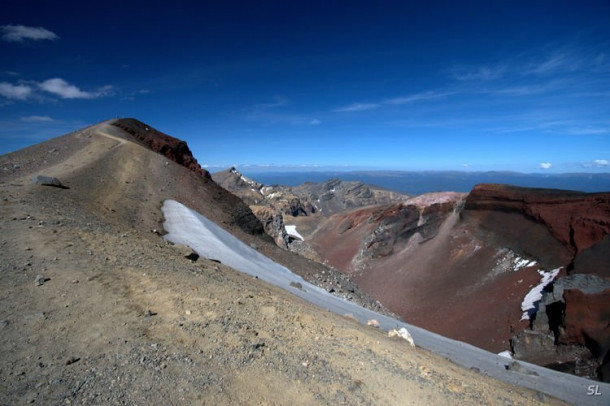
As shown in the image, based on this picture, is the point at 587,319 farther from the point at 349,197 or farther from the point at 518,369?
the point at 349,197

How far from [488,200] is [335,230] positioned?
27324 millimetres

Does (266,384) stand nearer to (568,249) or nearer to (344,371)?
(344,371)

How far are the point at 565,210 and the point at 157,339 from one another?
28149 mm

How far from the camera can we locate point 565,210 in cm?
2355

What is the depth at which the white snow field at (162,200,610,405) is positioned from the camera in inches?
422

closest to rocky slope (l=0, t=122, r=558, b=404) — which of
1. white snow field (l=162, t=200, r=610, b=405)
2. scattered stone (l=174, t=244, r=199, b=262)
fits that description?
scattered stone (l=174, t=244, r=199, b=262)

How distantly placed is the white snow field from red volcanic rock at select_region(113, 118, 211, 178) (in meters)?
10.4

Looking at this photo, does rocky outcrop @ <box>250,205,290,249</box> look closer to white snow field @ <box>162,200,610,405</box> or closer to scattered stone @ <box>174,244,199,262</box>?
white snow field @ <box>162,200,610,405</box>

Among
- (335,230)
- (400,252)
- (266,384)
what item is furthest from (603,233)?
(335,230)

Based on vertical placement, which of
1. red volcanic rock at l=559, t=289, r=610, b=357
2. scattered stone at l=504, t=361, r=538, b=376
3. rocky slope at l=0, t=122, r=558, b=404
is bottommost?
scattered stone at l=504, t=361, r=538, b=376

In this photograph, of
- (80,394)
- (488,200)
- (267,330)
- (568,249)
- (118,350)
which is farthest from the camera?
(488,200)

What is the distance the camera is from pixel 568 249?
21.7 m

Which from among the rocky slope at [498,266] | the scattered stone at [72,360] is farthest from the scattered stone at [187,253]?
A: the rocky slope at [498,266]

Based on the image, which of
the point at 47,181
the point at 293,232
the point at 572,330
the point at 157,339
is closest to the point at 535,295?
the point at 572,330
